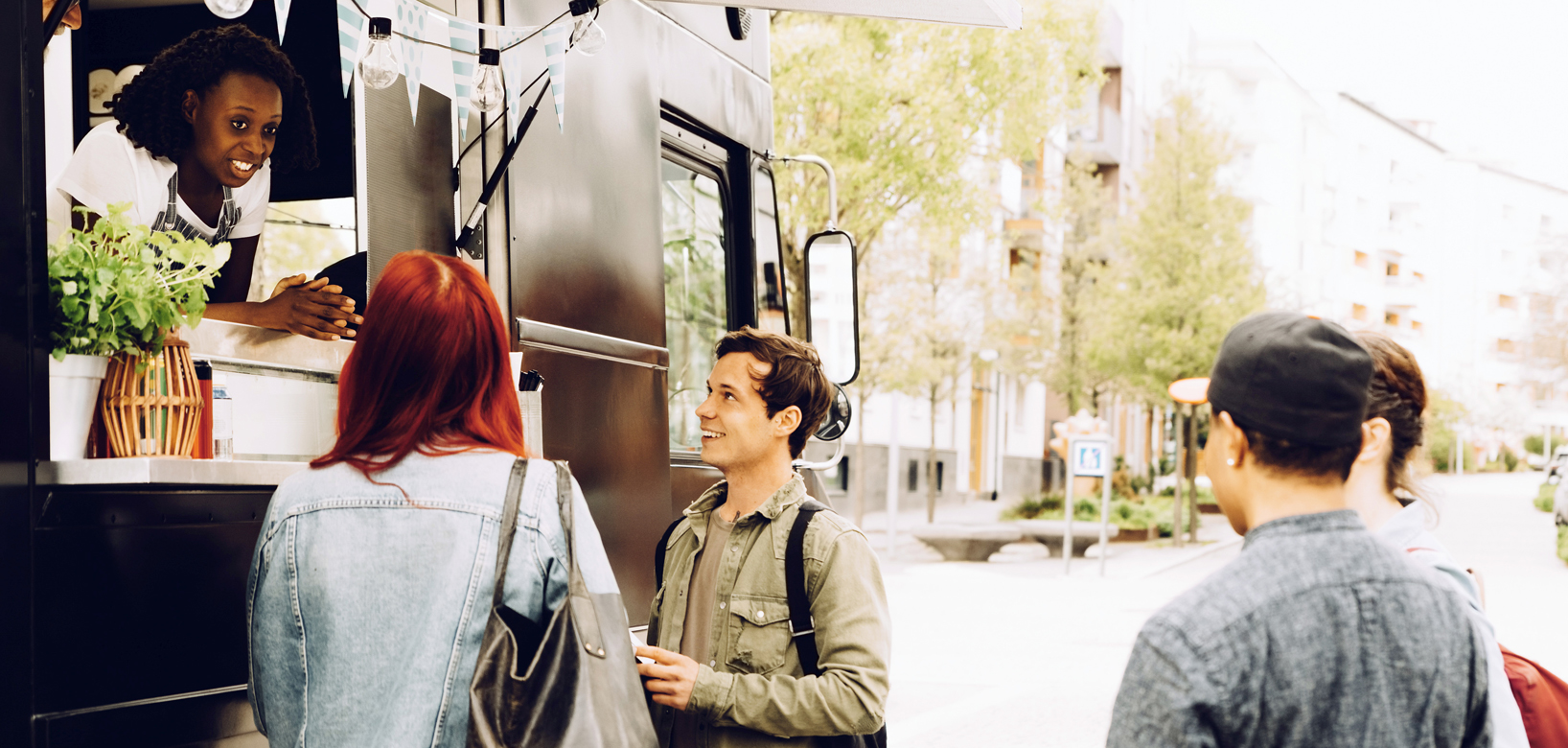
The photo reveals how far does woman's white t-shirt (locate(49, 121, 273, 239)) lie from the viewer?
2.81 meters

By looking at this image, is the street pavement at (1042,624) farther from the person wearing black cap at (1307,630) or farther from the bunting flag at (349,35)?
the bunting flag at (349,35)

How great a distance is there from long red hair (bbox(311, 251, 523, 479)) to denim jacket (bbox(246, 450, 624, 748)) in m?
0.04

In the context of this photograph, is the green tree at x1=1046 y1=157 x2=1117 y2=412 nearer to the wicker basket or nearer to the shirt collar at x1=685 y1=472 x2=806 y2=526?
the shirt collar at x1=685 y1=472 x2=806 y2=526

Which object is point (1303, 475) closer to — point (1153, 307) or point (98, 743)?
point (98, 743)

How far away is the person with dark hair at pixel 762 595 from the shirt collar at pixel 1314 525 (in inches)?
44.2

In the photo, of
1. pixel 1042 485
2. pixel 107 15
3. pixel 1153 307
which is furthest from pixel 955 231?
pixel 1042 485

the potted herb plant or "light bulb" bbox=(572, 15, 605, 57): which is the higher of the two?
"light bulb" bbox=(572, 15, 605, 57)

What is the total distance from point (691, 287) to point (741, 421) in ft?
7.04

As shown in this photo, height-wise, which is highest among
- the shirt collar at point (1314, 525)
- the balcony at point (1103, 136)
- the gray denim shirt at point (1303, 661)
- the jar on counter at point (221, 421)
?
the balcony at point (1103, 136)

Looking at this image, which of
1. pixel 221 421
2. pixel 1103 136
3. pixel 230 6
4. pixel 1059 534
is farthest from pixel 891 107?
pixel 1103 136

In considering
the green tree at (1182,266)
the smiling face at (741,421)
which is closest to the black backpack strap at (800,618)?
the smiling face at (741,421)

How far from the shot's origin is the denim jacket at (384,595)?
2.01 m

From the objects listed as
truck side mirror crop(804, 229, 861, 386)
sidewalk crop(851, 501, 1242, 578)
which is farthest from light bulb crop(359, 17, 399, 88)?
sidewalk crop(851, 501, 1242, 578)

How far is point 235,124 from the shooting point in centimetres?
314
